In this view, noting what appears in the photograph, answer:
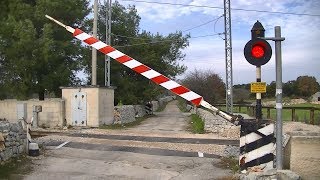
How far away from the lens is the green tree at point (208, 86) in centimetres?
5232

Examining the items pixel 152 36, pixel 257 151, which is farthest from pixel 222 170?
pixel 152 36

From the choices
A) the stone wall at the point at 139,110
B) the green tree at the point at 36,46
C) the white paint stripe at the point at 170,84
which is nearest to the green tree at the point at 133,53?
the stone wall at the point at 139,110

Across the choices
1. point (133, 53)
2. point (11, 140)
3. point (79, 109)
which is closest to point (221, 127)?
point (79, 109)

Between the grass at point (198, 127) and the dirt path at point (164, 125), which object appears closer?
the grass at point (198, 127)

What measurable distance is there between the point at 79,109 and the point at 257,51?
1747 cm

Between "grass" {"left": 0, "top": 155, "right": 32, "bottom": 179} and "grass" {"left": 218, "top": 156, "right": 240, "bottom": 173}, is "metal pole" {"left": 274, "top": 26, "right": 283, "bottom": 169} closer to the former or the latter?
"grass" {"left": 218, "top": 156, "right": 240, "bottom": 173}

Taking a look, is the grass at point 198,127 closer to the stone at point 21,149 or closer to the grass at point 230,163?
the grass at point 230,163

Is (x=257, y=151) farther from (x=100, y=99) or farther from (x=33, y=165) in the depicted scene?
(x=100, y=99)

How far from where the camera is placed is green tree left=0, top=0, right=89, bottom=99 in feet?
98.8

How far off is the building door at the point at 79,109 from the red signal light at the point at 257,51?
56.7ft

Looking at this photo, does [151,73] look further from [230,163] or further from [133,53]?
[133,53]

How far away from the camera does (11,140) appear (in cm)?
1095

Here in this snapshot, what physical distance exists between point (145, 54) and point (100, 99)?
21263 millimetres

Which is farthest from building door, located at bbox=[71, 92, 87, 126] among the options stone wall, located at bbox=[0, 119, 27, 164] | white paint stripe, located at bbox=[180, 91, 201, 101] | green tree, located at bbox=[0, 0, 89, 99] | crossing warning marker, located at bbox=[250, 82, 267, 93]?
crossing warning marker, located at bbox=[250, 82, 267, 93]
